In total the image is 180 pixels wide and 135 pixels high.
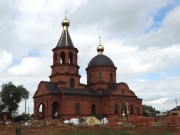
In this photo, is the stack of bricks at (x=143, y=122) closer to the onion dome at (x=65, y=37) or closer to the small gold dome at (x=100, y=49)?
the onion dome at (x=65, y=37)

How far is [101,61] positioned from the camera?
50.6m

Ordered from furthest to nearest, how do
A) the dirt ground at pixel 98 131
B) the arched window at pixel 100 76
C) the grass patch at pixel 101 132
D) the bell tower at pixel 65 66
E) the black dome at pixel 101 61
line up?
the black dome at pixel 101 61
the arched window at pixel 100 76
the bell tower at pixel 65 66
the dirt ground at pixel 98 131
the grass patch at pixel 101 132

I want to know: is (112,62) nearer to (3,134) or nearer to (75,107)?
(75,107)

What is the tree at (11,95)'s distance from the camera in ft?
182

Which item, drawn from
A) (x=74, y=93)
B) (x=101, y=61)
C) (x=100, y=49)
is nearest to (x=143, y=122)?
(x=74, y=93)

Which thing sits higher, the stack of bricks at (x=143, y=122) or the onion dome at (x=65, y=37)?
the onion dome at (x=65, y=37)

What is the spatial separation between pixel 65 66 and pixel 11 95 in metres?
16.5

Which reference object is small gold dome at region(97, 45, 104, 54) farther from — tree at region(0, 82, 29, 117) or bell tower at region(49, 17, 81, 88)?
tree at region(0, 82, 29, 117)

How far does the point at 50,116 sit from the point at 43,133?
1608cm

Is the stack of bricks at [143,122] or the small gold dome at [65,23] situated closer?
the stack of bricks at [143,122]

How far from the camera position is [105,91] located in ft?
157

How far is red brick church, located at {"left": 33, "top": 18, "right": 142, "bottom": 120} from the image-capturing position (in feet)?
141

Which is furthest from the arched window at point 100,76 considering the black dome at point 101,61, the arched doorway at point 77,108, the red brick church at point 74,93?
the arched doorway at point 77,108

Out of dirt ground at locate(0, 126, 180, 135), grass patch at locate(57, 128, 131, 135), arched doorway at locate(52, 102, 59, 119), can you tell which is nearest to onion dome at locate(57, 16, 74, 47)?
arched doorway at locate(52, 102, 59, 119)
